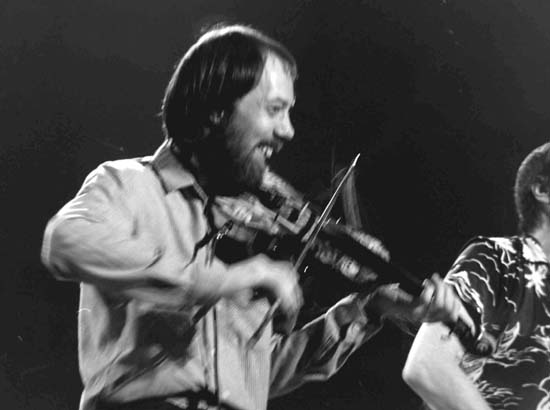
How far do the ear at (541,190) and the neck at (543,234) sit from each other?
0.06 m

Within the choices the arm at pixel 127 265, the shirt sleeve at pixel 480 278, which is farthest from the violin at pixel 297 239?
the shirt sleeve at pixel 480 278

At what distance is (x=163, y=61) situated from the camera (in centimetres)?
260

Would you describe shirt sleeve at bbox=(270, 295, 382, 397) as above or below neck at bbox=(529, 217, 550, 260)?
below

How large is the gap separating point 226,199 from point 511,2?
1862 mm

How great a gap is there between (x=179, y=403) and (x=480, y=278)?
893 millimetres

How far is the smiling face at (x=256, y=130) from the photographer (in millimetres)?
1554

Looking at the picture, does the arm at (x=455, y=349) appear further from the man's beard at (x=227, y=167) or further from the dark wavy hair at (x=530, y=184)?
the man's beard at (x=227, y=167)

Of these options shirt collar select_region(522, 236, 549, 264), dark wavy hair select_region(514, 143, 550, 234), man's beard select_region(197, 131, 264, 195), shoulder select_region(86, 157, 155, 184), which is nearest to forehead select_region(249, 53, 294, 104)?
man's beard select_region(197, 131, 264, 195)

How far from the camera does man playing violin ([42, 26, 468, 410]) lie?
1255 mm

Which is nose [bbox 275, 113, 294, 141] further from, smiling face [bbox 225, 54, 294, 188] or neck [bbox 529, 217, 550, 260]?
neck [bbox 529, 217, 550, 260]

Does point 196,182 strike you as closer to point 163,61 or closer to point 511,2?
point 163,61

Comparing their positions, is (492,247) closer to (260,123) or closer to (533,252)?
(533,252)

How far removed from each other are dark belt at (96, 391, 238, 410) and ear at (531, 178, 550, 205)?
120 centimetres

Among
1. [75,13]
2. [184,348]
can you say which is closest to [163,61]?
[75,13]
